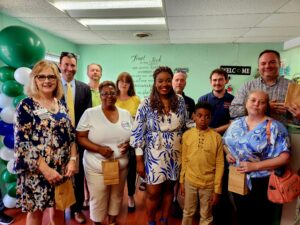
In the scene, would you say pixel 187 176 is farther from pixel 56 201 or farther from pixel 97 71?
pixel 97 71

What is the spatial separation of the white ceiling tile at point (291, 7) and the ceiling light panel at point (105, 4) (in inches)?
55.4

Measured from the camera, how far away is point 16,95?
7.28 ft

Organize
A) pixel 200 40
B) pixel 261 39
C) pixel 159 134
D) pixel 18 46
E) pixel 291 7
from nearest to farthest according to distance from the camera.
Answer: pixel 159 134 → pixel 18 46 → pixel 291 7 → pixel 261 39 → pixel 200 40

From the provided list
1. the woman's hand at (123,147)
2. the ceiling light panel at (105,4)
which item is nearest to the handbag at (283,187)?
the woman's hand at (123,147)

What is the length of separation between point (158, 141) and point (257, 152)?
0.68 metres

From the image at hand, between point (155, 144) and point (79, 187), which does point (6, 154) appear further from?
point (155, 144)

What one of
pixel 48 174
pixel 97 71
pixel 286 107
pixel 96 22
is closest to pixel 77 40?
pixel 96 22

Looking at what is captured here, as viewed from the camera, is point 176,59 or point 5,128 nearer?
point 5,128

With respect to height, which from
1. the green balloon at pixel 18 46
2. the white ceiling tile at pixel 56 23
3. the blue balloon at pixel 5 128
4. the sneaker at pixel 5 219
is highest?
the white ceiling tile at pixel 56 23

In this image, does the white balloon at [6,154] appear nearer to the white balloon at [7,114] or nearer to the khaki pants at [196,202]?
the white balloon at [7,114]

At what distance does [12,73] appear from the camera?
2.22 meters

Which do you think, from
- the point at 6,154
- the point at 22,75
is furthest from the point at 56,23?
the point at 6,154

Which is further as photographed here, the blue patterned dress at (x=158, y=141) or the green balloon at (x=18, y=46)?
the green balloon at (x=18, y=46)

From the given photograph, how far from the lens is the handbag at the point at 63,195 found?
148 centimetres
